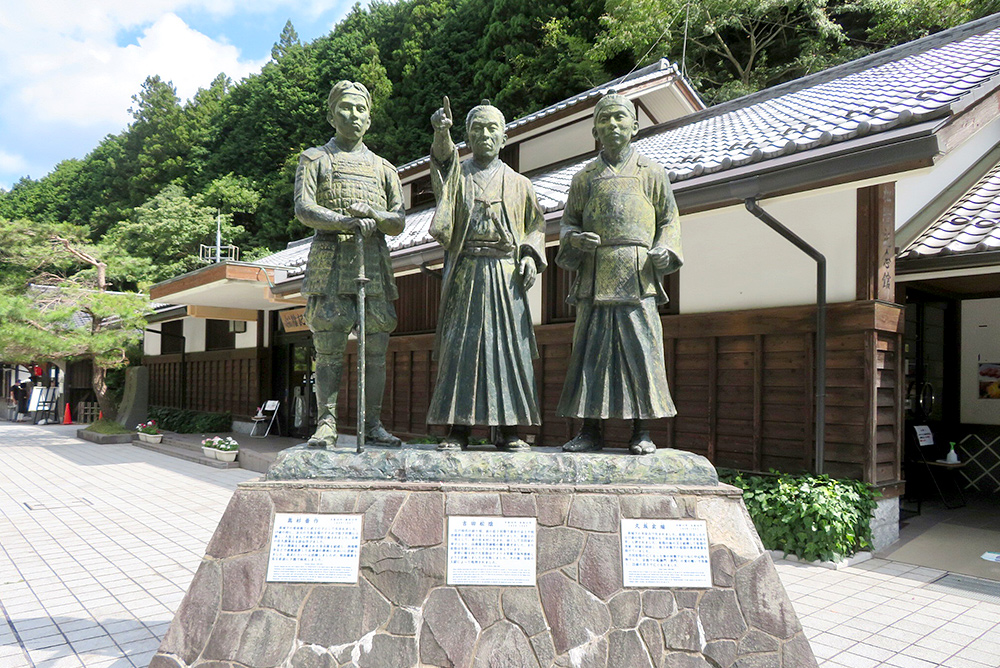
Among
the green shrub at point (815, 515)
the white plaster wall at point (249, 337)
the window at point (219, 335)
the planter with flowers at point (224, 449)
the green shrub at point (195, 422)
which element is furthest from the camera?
the window at point (219, 335)

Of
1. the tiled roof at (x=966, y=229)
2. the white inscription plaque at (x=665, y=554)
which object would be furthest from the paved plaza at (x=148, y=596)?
the tiled roof at (x=966, y=229)

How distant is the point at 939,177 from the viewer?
7895 millimetres

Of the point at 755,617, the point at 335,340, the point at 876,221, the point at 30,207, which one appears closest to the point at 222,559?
the point at 335,340

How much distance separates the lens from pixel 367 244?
4039 millimetres

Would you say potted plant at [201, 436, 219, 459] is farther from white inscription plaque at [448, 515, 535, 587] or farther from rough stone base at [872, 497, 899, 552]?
rough stone base at [872, 497, 899, 552]

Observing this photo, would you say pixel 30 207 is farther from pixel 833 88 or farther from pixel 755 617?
pixel 755 617

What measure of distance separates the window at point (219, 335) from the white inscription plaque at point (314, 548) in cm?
1594

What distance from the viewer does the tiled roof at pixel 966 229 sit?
6.44 m

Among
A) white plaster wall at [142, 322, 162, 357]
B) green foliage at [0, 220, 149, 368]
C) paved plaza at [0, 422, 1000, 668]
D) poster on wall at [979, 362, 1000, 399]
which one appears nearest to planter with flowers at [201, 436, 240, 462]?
paved plaza at [0, 422, 1000, 668]

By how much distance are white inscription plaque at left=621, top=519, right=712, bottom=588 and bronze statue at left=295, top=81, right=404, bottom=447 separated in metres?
1.55

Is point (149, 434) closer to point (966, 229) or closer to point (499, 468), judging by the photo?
point (499, 468)

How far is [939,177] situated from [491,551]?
25.2 feet

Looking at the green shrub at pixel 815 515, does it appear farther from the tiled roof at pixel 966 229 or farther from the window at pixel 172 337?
the window at pixel 172 337

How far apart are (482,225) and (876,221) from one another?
4.32 meters
